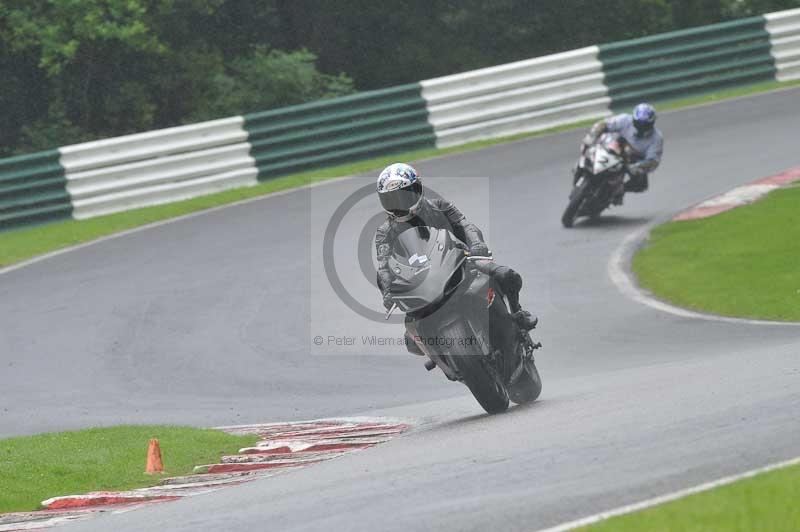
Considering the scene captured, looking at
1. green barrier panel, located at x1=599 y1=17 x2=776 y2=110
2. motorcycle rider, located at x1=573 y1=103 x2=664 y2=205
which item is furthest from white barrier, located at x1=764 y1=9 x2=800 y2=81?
motorcycle rider, located at x1=573 y1=103 x2=664 y2=205

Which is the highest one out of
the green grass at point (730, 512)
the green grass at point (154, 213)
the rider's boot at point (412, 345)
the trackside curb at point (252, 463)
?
the green grass at point (154, 213)

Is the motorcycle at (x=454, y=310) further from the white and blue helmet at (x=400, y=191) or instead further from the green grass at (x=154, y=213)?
the green grass at (x=154, y=213)

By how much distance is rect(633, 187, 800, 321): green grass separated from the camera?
13.5 m

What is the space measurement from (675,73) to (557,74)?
2.57 meters

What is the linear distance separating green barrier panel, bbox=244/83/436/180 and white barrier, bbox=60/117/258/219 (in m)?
0.40

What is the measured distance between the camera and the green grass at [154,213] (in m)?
19.1

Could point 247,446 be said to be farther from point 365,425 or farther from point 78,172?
point 78,172

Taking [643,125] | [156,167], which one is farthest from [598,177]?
[156,167]

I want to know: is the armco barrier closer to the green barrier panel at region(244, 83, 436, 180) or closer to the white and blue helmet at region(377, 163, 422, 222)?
the green barrier panel at region(244, 83, 436, 180)

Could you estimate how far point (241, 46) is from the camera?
93.9 feet

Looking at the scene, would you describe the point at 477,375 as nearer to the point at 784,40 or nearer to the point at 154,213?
the point at 154,213

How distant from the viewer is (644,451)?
21.4ft

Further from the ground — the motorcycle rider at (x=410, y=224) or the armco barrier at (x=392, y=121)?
the armco barrier at (x=392, y=121)

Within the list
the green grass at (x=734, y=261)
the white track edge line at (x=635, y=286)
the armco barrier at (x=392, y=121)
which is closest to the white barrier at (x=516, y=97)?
the armco barrier at (x=392, y=121)
